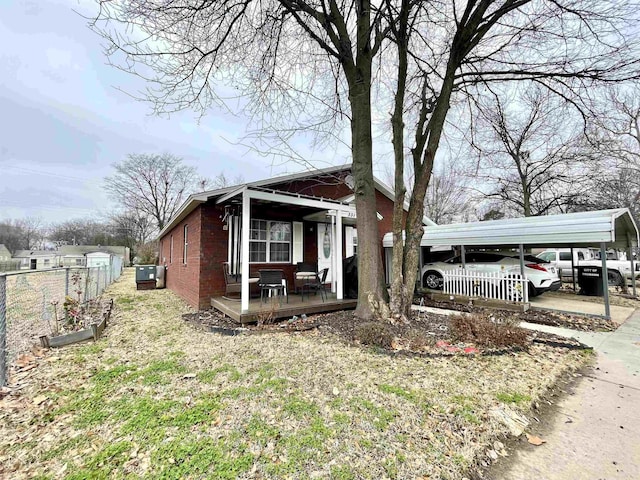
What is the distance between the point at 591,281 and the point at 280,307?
11.5 metres

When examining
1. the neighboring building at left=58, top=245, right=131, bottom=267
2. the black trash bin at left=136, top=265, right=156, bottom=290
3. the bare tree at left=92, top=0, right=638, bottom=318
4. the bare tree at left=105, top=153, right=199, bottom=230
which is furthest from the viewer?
the neighboring building at left=58, top=245, right=131, bottom=267

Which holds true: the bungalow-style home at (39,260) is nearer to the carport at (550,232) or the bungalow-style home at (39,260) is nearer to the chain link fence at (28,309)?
the chain link fence at (28,309)

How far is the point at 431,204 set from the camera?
2539 cm

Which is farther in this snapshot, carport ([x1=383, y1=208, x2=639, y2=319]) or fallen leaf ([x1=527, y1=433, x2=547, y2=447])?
carport ([x1=383, y1=208, x2=639, y2=319])

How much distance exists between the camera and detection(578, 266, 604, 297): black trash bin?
10.5 meters

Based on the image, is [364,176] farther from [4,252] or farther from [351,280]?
[4,252]

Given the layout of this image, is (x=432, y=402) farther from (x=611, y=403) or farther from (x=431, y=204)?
(x=431, y=204)

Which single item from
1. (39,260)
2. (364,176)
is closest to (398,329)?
(364,176)

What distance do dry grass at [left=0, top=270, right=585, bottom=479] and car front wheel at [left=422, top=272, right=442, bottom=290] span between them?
5.74 meters

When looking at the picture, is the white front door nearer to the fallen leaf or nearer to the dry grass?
the dry grass

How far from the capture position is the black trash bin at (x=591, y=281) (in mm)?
10453

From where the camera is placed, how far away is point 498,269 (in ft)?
31.4

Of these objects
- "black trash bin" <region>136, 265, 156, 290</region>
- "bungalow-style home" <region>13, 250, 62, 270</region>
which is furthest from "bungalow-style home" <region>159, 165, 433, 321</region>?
"bungalow-style home" <region>13, 250, 62, 270</region>

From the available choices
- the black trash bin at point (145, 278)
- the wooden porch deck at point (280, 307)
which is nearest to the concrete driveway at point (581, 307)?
the wooden porch deck at point (280, 307)
